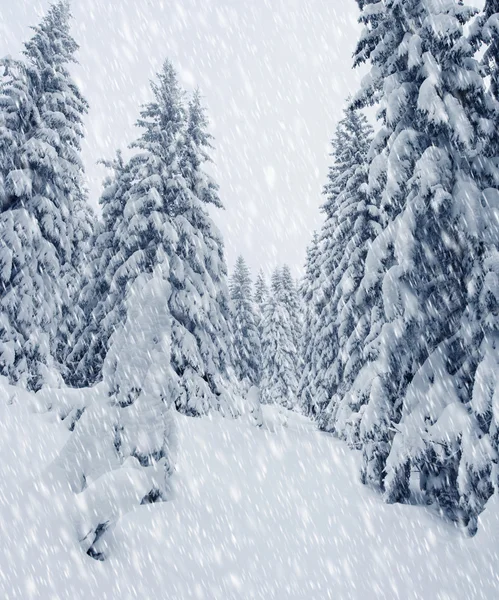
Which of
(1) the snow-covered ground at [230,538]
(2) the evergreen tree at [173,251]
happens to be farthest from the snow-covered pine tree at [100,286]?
(1) the snow-covered ground at [230,538]

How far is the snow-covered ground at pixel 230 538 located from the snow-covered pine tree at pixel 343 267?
7981 mm

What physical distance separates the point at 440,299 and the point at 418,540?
445cm

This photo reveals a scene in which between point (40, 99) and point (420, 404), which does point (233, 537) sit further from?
point (40, 99)

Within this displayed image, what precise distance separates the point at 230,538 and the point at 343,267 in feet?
46.2

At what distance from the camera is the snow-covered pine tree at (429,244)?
8953 millimetres

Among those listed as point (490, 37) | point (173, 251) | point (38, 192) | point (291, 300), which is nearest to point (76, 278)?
point (38, 192)

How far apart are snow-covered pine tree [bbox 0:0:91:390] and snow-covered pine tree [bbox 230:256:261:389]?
20.4 meters

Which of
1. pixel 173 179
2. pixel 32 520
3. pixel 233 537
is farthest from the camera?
pixel 173 179

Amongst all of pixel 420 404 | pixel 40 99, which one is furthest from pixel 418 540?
pixel 40 99

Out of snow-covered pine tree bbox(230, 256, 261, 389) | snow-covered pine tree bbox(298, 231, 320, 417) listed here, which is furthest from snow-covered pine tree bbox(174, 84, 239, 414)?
snow-covered pine tree bbox(230, 256, 261, 389)

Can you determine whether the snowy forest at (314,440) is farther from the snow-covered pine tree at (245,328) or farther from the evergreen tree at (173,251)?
the snow-covered pine tree at (245,328)

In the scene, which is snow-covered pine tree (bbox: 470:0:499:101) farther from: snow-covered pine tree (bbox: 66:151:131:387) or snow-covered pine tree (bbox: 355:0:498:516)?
snow-covered pine tree (bbox: 66:151:131:387)

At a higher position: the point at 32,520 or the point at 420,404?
the point at 420,404

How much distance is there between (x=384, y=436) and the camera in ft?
35.5
